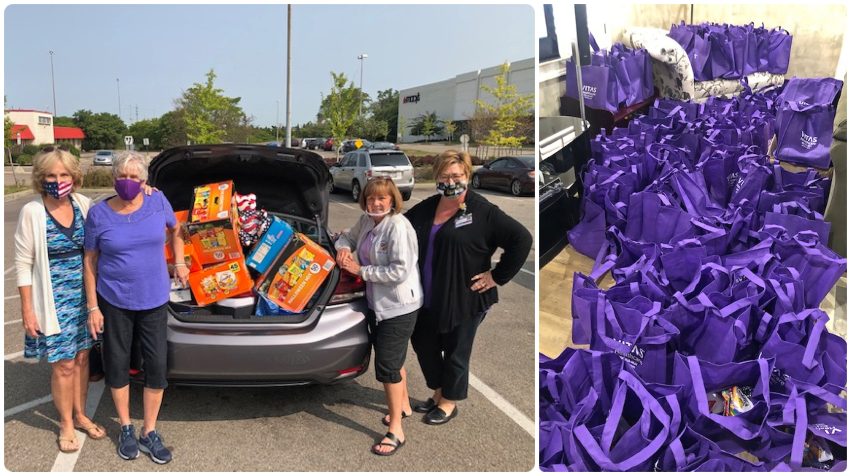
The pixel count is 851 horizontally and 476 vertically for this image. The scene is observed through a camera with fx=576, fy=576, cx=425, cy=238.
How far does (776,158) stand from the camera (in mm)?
6297

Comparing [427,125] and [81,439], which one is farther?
[427,125]

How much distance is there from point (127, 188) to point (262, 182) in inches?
52.2

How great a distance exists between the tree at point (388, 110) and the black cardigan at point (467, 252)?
47463 millimetres

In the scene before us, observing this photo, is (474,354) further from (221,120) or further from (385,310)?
(221,120)

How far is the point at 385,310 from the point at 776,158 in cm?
555

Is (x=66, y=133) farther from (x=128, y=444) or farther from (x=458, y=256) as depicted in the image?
(x=458, y=256)

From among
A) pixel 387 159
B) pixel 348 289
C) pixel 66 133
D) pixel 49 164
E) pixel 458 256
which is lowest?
pixel 348 289

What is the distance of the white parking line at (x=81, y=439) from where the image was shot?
97.0 inches

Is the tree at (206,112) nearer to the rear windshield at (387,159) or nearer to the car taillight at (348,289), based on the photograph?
the rear windshield at (387,159)

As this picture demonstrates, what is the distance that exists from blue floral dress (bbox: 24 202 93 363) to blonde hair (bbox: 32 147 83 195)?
13 centimetres

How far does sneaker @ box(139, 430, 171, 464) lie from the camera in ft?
8.24

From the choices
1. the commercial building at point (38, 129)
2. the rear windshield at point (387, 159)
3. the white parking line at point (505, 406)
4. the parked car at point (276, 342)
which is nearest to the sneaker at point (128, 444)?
the parked car at point (276, 342)

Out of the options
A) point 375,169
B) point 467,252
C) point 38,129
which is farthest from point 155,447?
point 38,129

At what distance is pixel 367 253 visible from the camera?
2.74 meters
